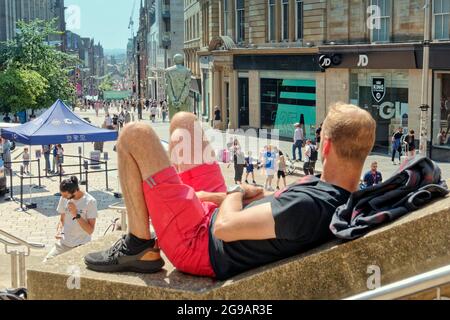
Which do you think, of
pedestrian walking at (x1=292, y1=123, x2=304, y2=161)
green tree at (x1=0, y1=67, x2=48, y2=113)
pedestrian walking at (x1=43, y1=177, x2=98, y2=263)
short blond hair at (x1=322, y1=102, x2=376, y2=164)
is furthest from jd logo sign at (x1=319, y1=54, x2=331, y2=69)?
short blond hair at (x1=322, y1=102, x2=376, y2=164)

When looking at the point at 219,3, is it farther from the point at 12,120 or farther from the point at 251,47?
the point at 12,120

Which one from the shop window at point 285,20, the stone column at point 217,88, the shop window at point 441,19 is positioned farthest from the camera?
the stone column at point 217,88

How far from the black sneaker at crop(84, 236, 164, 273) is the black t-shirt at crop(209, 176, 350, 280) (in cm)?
43

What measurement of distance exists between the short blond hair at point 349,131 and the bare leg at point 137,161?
100 centimetres

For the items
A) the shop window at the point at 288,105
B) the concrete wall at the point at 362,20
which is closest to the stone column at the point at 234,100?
the shop window at the point at 288,105

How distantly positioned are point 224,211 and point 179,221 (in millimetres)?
350

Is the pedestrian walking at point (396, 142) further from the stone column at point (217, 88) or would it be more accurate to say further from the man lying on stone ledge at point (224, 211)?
the man lying on stone ledge at point (224, 211)

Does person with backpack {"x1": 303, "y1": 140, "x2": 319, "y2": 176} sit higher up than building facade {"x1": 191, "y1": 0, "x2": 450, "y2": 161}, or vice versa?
building facade {"x1": 191, "y1": 0, "x2": 450, "y2": 161}

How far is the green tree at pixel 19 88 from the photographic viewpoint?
138ft

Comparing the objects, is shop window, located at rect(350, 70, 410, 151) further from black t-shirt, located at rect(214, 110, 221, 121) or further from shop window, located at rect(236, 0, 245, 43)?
black t-shirt, located at rect(214, 110, 221, 121)

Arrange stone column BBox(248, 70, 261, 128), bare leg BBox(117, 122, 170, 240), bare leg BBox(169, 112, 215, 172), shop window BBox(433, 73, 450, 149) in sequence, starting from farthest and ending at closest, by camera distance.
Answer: stone column BBox(248, 70, 261, 128), shop window BBox(433, 73, 450, 149), bare leg BBox(169, 112, 215, 172), bare leg BBox(117, 122, 170, 240)

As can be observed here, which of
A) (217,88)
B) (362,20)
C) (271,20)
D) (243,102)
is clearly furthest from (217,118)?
(362,20)

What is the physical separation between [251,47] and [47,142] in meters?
20.8

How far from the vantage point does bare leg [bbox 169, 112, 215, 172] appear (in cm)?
496
